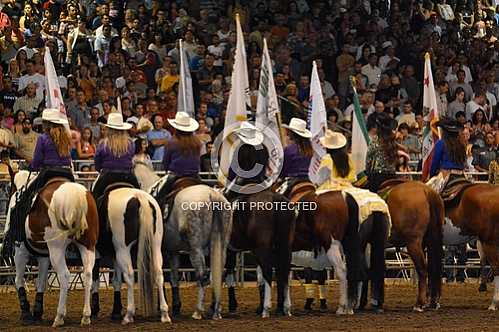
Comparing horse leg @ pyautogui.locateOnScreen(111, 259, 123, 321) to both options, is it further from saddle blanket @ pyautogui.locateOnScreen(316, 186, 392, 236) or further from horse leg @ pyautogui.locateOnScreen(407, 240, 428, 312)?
horse leg @ pyautogui.locateOnScreen(407, 240, 428, 312)

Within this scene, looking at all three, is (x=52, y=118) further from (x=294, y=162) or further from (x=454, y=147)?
(x=454, y=147)

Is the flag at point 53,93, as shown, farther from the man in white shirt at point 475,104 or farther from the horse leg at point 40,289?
the man in white shirt at point 475,104

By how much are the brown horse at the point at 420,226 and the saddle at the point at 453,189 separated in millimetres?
491

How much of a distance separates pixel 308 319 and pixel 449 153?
133 inches

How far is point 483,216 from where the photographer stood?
18.1 m

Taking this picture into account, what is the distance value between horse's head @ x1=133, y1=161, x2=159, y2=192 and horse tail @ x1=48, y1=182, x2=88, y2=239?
1.68 m

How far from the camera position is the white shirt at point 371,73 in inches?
1097

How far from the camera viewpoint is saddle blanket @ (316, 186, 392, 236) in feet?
56.7

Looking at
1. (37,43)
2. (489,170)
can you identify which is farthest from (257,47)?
(489,170)

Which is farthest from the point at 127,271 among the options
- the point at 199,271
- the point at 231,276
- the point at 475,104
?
the point at 475,104

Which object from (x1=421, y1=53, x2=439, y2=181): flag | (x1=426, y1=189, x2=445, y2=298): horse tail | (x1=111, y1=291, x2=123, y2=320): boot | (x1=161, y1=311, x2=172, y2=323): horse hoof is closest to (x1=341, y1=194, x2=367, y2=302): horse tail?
(x1=426, y1=189, x2=445, y2=298): horse tail

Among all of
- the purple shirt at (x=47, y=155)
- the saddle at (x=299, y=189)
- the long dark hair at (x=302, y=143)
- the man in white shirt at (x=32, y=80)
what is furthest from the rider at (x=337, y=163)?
the man in white shirt at (x=32, y=80)

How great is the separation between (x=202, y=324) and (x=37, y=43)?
1068 cm

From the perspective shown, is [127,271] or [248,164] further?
[248,164]
